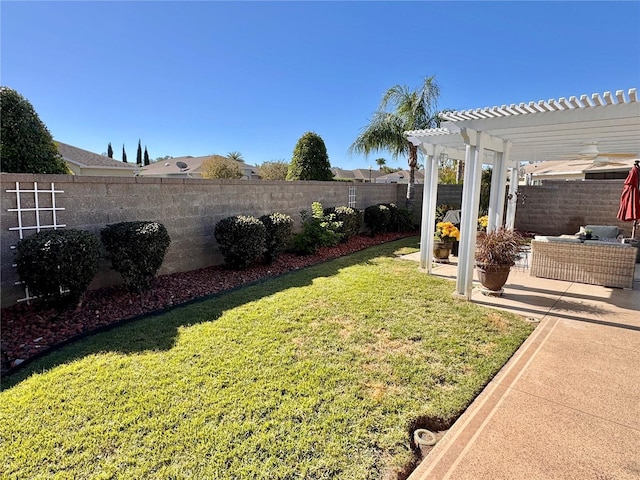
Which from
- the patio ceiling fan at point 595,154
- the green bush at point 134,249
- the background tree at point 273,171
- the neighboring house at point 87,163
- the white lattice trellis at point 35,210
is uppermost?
the background tree at point 273,171

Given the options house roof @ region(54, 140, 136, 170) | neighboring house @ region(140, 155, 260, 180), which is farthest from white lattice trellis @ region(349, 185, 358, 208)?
neighboring house @ region(140, 155, 260, 180)

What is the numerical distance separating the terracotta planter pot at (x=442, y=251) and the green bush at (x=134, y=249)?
21.5ft

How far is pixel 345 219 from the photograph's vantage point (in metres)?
10.4

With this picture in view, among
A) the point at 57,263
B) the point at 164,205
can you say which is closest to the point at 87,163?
the point at 164,205

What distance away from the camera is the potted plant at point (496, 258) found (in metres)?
5.73

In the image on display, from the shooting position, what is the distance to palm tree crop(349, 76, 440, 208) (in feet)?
41.6

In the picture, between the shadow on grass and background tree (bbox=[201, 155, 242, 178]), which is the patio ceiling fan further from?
background tree (bbox=[201, 155, 242, 178])

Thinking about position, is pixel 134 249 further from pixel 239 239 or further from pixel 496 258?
pixel 496 258

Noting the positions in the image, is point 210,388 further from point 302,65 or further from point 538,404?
point 302,65

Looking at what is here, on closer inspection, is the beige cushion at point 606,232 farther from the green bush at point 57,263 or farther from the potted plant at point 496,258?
the green bush at point 57,263

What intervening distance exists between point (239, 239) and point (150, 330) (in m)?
2.93

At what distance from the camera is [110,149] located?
154ft

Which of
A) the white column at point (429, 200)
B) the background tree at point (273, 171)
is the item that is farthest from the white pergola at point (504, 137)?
the background tree at point (273, 171)

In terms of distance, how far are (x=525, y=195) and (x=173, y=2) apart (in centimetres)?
1326
